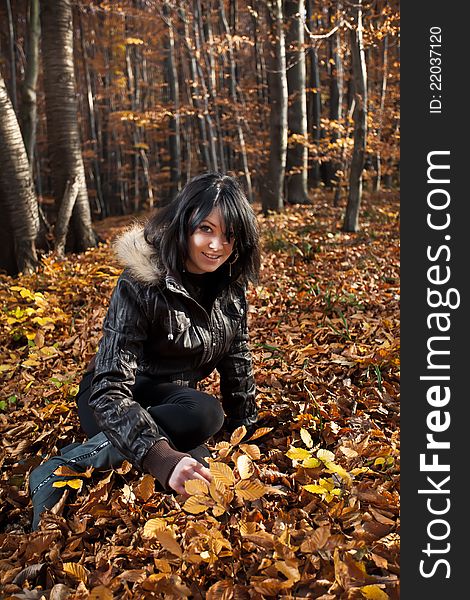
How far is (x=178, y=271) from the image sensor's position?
7.97 feet

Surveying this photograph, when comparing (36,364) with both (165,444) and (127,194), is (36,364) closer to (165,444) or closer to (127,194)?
(165,444)

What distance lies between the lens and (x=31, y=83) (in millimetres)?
7918

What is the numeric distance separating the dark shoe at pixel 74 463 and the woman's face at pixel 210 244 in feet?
2.93

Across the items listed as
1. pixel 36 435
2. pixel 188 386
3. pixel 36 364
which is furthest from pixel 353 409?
pixel 36 364

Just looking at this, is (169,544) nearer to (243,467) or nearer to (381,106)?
(243,467)

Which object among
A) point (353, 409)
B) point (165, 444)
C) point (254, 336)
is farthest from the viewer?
point (254, 336)

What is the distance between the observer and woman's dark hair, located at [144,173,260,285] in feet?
7.57

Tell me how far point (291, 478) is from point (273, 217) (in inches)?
322

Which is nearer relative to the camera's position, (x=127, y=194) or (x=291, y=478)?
(x=291, y=478)

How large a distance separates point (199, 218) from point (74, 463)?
3.90 feet

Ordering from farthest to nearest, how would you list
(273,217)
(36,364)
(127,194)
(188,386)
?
(127,194)
(273,217)
(36,364)
(188,386)

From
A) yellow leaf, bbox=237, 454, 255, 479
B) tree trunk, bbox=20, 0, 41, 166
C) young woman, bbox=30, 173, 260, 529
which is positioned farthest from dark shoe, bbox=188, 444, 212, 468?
tree trunk, bbox=20, 0, 41, 166

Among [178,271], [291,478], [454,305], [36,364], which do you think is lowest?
[291,478]

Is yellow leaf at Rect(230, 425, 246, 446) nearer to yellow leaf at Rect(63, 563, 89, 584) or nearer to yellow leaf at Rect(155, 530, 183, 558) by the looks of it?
yellow leaf at Rect(155, 530, 183, 558)
